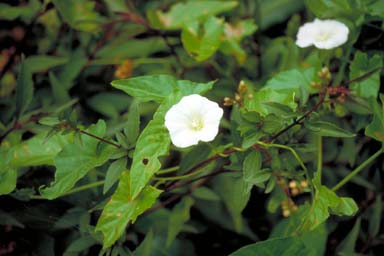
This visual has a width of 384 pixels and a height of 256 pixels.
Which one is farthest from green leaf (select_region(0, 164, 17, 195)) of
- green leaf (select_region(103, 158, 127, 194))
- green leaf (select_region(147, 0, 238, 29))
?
green leaf (select_region(147, 0, 238, 29))

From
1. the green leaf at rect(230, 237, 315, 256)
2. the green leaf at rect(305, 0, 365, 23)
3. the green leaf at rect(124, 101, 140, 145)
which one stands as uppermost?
the green leaf at rect(305, 0, 365, 23)

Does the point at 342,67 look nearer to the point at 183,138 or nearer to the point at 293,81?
the point at 293,81

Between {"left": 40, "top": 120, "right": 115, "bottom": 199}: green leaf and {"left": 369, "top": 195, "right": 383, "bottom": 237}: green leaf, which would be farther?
{"left": 369, "top": 195, "right": 383, "bottom": 237}: green leaf

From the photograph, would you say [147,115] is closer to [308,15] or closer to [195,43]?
[195,43]

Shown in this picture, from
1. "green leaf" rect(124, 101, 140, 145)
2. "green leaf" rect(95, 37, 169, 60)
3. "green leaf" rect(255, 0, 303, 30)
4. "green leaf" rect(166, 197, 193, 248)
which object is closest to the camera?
"green leaf" rect(124, 101, 140, 145)

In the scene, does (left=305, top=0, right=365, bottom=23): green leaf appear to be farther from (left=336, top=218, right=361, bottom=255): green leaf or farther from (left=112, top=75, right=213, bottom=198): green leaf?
(left=336, top=218, right=361, bottom=255): green leaf

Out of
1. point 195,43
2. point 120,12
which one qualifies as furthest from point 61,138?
point 120,12

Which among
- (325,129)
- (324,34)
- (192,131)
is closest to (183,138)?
(192,131)
